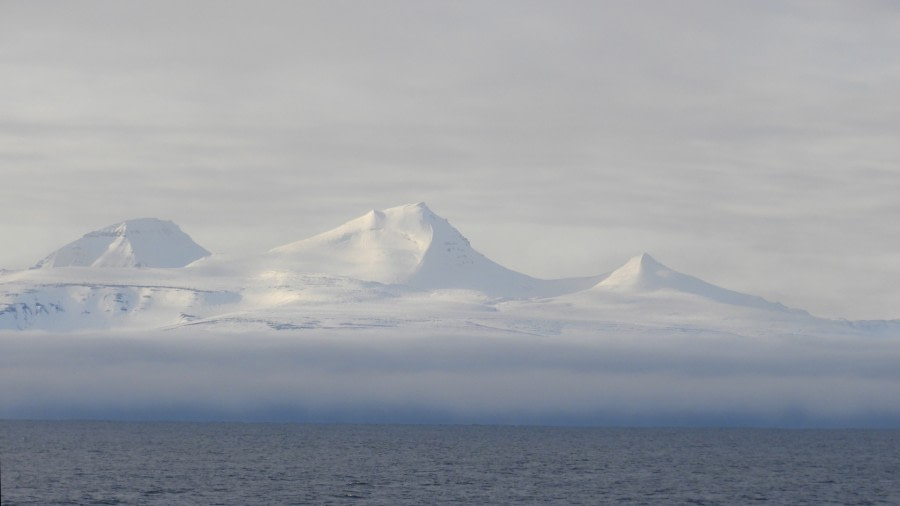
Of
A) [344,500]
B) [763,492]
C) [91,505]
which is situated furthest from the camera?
[763,492]

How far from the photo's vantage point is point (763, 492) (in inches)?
7726

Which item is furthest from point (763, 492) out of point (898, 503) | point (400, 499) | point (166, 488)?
point (166, 488)

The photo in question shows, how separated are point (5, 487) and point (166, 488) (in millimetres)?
20453

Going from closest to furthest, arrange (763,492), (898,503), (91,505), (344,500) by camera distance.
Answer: (91,505)
(344,500)
(898,503)
(763,492)

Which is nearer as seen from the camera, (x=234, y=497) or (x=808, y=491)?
(x=234, y=497)

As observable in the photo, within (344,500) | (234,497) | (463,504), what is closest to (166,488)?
(234,497)

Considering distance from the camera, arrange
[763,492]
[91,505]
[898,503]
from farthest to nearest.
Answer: [763,492]
[898,503]
[91,505]

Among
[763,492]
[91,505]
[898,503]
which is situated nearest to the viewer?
[91,505]

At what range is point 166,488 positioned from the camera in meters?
186

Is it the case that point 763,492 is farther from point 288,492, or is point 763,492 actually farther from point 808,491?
point 288,492

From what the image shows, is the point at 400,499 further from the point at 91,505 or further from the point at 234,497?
the point at 91,505

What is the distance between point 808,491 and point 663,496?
26.7 m

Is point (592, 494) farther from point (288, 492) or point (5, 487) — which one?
point (5, 487)

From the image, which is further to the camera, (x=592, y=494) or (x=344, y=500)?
(x=592, y=494)
